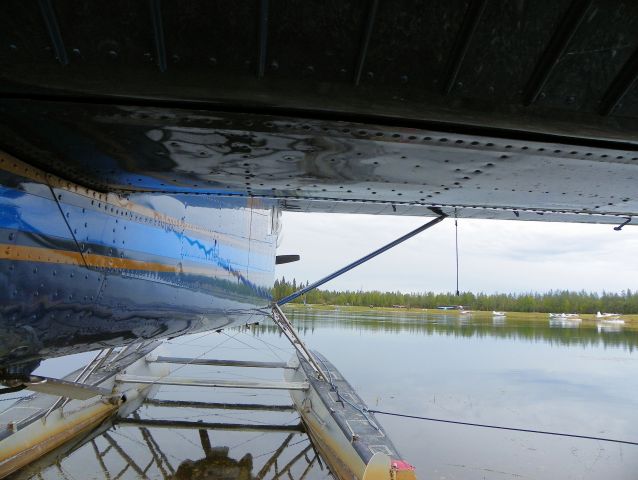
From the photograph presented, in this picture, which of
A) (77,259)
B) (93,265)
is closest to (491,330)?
(93,265)

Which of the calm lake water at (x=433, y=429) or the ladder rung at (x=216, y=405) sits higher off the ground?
the ladder rung at (x=216, y=405)

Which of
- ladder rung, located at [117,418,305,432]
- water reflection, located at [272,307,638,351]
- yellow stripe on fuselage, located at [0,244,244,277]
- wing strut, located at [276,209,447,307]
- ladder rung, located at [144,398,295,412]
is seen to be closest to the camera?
yellow stripe on fuselage, located at [0,244,244,277]

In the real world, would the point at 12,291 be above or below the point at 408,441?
above

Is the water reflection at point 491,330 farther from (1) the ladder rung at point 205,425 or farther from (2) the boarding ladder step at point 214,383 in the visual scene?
(1) the ladder rung at point 205,425

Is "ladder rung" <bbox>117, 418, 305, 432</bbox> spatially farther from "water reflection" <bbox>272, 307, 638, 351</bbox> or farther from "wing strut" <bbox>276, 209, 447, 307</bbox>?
"water reflection" <bbox>272, 307, 638, 351</bbox>

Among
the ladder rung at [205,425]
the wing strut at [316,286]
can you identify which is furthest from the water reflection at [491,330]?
the ladder rung at [205,425]

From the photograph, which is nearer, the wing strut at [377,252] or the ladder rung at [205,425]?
the wing strut at [377,252]

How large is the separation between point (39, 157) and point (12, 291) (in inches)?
33.2

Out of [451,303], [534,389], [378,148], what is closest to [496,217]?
[378,148]

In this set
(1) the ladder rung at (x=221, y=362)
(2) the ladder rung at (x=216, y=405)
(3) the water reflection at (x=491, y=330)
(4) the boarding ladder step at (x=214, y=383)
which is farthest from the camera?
(3) the water reflection at (x=491, y=330)

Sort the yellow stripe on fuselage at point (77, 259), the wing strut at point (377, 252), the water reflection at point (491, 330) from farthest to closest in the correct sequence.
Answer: the water reflection at point (491, 330) < the wing strut at point (377, 252) < the yellow stripe on fuselage at point (77, 259)

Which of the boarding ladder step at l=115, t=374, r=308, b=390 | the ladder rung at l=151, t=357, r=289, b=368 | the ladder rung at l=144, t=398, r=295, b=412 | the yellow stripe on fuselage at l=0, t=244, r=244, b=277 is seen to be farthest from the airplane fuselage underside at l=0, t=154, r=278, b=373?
the ladder rung at l=151, t=357, r=289, b=368

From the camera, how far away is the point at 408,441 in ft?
31.7

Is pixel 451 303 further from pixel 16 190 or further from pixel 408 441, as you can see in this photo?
pixel 16 190
